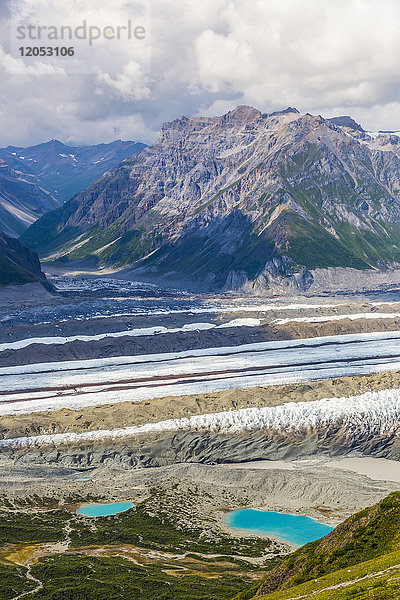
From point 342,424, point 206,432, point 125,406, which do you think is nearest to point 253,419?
point 206,432

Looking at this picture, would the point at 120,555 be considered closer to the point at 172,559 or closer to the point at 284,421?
the point at 172,559

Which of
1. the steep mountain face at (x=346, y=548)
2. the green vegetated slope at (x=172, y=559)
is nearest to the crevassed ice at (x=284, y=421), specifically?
the green vegetated slope at (x=172, y=559)

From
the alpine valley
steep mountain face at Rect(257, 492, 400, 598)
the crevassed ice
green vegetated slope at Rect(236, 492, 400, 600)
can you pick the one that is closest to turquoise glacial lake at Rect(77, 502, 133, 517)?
the alpine valley

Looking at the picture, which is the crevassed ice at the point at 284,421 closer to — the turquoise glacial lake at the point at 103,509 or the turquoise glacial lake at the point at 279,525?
the turquoise glacial lake at the point at 103,509

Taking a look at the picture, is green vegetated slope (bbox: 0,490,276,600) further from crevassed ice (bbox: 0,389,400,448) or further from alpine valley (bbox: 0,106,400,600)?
crevassed ice (bbox: 0,389,400,448)

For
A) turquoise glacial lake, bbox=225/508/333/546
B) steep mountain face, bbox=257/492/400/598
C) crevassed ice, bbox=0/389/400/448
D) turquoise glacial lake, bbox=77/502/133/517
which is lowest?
turquoise glacial lake, bbox=225/508/333/546

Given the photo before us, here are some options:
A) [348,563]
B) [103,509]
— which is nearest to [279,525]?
[103,509]
